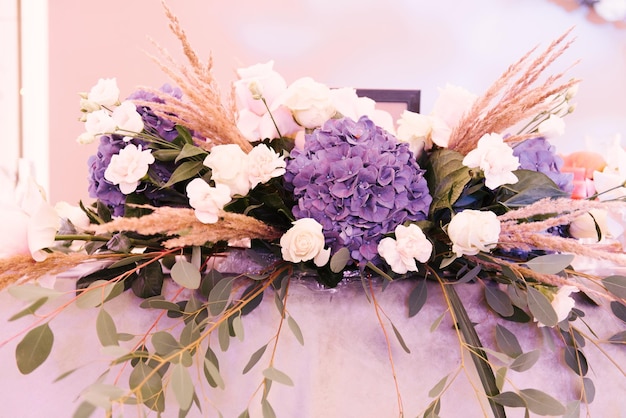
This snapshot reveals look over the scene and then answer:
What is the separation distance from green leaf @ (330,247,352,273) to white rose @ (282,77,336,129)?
0.57 feet

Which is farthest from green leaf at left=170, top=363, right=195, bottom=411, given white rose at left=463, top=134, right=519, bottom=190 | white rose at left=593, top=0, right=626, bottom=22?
white rose at left=593, top=0, right=626, bottom=22

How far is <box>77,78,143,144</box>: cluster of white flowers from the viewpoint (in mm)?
563

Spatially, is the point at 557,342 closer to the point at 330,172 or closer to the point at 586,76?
the point at 330,172

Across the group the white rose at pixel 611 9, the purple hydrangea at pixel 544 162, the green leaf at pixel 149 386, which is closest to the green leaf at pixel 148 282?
the green leaf at pixel 149 386

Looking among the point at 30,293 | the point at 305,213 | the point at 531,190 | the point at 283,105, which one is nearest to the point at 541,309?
the point at 531,190

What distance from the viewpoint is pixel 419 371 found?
59 cm

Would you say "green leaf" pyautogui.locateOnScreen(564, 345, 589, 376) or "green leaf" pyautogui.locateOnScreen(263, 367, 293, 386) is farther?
"green leaf" pyautogui.locateOnScreen(564, 345, 589, 376)

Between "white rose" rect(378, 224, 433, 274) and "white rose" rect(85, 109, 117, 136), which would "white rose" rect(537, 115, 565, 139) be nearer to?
"white rose" rect(378, 224, 433, 274)

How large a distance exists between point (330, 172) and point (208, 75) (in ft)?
0.57

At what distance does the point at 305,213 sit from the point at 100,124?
0.24 m

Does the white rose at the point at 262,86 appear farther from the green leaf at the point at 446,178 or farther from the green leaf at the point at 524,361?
the green leaf at the point at 524,361

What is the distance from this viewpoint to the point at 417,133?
0.65 meters

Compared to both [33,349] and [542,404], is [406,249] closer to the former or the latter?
[542,404]

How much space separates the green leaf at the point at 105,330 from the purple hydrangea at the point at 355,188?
0.70ft
